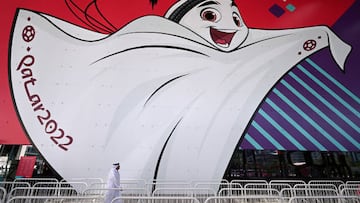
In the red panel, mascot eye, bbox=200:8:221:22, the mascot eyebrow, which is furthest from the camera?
mascot eye, bbox=200:8:221:22

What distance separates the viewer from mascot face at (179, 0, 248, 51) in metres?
6.30

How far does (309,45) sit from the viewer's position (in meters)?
6.37

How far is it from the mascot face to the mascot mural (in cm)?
3

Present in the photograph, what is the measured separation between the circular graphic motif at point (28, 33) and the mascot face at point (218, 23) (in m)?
3.83

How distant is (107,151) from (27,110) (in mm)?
2132

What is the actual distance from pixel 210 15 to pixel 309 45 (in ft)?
9.61

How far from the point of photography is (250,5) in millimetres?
6527

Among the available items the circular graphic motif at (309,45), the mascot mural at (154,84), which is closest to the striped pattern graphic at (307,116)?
the mascot mural at (154,84)

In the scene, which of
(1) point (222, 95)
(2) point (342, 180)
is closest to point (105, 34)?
(1) point (222, 95)

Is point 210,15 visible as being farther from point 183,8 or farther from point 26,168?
point 26,168

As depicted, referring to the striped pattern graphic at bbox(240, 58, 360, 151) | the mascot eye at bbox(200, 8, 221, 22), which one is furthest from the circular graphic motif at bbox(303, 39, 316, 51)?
the mascot eye at bbox(200, 8, 221, 22)

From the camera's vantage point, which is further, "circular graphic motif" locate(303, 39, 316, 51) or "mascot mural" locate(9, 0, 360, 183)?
"circular graphic motif" locate(303, 39, 316, 51)

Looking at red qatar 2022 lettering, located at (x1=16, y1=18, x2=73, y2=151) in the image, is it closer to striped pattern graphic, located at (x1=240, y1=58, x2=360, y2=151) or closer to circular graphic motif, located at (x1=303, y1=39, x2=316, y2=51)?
striped pattern graphic, located at (x1=240, y1=58, x2=360, y2=151)

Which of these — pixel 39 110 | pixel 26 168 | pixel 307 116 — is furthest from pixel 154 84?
pixel 307 116
